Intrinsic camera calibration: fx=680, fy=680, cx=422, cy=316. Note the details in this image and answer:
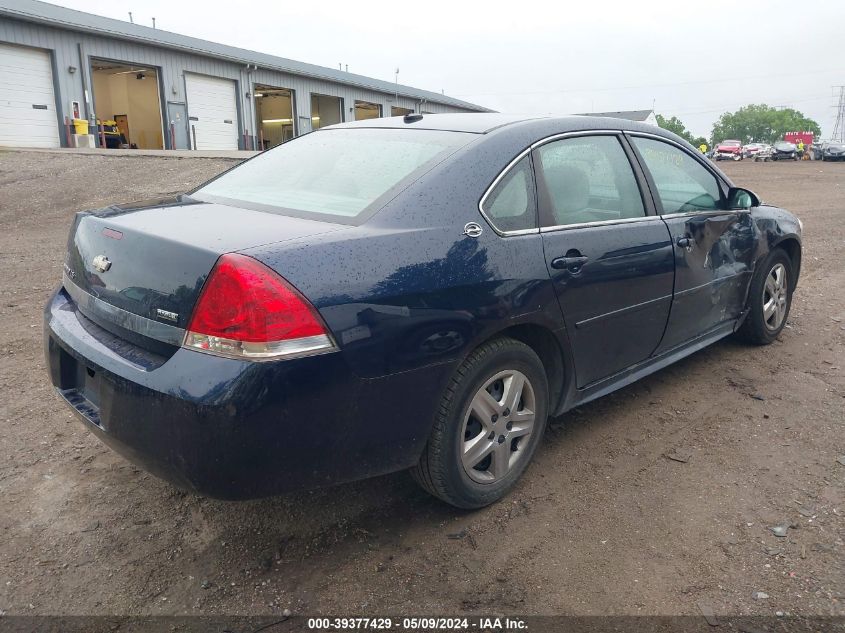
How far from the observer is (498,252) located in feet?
8.96

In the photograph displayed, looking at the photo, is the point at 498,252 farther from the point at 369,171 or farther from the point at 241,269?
the point at 241,269

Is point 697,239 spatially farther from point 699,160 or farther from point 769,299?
point 769,299

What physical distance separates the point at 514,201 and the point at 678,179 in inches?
61.4

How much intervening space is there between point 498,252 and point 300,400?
1.03 metres

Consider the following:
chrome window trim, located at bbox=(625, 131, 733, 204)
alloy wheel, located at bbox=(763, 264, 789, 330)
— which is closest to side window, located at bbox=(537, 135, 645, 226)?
chrome window trim, located at bbox=(625, 131, 733, 204)

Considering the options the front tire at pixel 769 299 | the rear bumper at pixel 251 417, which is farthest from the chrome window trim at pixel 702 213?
the rear bumper at pixel 251 417

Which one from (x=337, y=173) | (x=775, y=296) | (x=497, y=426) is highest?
(x=337, y=173)

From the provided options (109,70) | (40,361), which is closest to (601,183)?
(40,361)

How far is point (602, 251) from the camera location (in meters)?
3.19

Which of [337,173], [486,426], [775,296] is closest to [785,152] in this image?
[775,296]

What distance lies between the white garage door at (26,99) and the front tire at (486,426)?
20290mm

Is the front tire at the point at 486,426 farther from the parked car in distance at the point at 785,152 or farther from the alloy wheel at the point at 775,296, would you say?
the parked car in distance at the point at 785,152

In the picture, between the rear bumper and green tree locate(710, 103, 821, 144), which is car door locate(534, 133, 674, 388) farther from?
green tree locate(710, 103, 821, 144)

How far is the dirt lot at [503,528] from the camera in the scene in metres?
2.37
